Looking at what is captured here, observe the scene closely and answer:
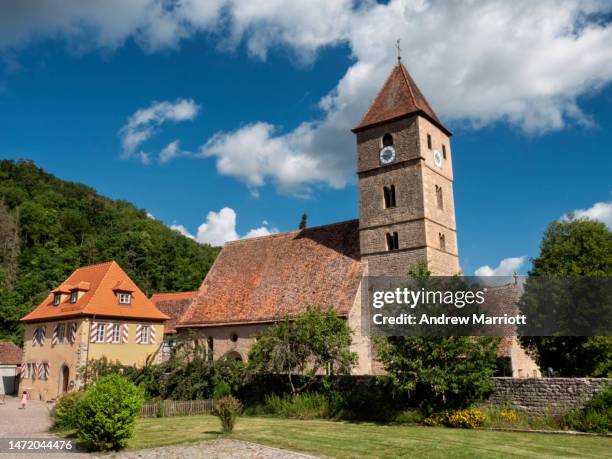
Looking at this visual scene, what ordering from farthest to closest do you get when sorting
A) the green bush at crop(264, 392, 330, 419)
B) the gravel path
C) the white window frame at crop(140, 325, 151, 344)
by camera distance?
the white window frame at crop(140, 325, 151, 344)
the green bush at crop(264, 392, 330, 419)
the gravel path

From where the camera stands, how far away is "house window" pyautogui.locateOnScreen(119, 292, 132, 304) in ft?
115

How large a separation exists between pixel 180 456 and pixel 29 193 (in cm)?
7829

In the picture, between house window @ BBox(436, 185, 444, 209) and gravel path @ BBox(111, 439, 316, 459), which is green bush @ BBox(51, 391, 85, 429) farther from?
house window @ BBox(436, 185, 444, 209)

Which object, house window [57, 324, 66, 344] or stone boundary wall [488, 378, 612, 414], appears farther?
house window [57, 324, 66, 344]

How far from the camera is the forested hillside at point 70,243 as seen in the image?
6300 centimetres

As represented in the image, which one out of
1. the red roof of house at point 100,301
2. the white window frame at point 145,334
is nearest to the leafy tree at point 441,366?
the red roof of house at point 100,301

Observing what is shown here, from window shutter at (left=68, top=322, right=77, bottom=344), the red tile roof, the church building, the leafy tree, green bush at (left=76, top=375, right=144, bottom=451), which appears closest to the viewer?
green bush at (left=76, top=375, right=144, bottom=451)

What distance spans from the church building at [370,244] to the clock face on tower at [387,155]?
66mm

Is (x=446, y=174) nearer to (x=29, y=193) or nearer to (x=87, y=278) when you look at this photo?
(x=87, y=278)

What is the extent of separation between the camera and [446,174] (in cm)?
3428

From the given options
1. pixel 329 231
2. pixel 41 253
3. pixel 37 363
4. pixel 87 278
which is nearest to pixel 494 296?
pixel 329 231

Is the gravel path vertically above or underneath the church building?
underneath

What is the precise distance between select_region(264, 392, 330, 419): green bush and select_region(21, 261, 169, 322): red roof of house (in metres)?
14.4

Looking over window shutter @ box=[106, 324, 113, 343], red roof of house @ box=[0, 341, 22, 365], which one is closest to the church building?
window shutter @ box=[106, 324, 113, 343]
